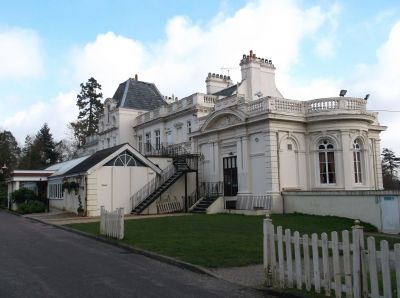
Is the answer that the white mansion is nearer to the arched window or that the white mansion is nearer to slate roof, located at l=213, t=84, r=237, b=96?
the arched window

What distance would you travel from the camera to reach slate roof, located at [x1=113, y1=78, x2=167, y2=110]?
48006 mm

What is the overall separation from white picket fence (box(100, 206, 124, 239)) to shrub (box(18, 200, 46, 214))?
21188 millimetres

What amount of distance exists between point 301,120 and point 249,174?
4717mm

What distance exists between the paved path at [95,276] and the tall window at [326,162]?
55.6ft

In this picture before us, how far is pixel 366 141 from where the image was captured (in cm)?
2695

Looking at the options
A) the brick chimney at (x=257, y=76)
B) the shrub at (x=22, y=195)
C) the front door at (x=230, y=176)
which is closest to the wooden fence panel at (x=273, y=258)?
the front door at (x=230, y=176)

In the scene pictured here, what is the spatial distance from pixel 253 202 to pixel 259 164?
240 cm

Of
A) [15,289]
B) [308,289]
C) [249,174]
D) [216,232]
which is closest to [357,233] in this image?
[308,289]

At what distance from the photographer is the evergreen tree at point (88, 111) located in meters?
73.1

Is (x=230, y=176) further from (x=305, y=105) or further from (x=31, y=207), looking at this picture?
(x=31, y=207)

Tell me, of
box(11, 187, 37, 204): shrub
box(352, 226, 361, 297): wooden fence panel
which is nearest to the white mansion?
box(11, 187, 37, 204): shrub

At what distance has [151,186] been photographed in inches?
1251

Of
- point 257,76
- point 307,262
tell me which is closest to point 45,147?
point 257,76

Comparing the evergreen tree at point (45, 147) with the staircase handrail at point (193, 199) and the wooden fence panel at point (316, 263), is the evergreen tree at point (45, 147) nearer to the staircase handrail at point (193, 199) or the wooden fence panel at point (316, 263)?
the staircase handrail at point (193, 199)
